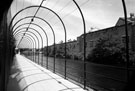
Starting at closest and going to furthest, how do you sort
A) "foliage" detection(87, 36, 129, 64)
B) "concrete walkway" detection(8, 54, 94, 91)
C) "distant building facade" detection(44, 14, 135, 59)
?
"concrete walkway" detection(8, 54, 94, 91) < "distant building facade" detection(44, 14, 135, 59) < "foliage" detection(87, 36, 129, 64)

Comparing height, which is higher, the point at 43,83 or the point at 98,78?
the point at 43,83

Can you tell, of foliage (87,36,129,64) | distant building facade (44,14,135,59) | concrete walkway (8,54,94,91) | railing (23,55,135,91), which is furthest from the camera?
foliage (87,36,129,64)

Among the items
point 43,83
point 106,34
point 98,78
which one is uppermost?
point 106,34

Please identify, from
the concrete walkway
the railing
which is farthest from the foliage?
the concrete walkway

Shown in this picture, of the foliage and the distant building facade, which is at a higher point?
the distant building facade

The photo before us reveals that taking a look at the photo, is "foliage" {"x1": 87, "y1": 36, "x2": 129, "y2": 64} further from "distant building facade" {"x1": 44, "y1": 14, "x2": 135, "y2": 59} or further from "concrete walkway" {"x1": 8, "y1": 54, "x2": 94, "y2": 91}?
"concrete walkway" {"x1": 8, "y1": 54, "x2": 94, "y2": 91}

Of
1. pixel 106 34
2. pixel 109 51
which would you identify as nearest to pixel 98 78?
pixel 109 51

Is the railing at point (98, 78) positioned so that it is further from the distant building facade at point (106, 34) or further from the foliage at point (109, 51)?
the foliage at point (109, 51)

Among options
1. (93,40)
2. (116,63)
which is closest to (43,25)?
(116,63)

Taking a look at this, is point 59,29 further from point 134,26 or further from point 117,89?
point 134,26

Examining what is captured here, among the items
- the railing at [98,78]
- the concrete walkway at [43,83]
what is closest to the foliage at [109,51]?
the railing at [98,78]

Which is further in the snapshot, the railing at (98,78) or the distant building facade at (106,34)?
the distant building facade at (106,34)

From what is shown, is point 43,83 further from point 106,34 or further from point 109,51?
point 106,34

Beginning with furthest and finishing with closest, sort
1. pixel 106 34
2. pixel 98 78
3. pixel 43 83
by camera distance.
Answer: pixel 106 34
pixel 98 78
pixel 43 83
